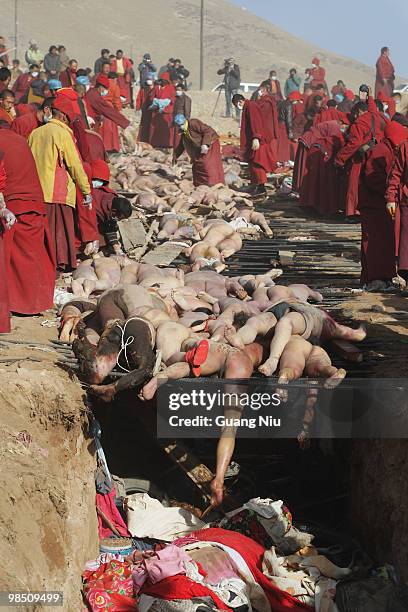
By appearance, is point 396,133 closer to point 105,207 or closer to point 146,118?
point 105,207

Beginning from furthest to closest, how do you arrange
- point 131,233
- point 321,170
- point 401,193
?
point 321,170 → point 131,233 → point 401,193

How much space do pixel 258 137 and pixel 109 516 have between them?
11.0 metres

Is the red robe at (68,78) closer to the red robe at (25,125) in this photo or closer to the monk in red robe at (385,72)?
the red robe at (25,125)

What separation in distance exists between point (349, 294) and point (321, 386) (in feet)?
9.08

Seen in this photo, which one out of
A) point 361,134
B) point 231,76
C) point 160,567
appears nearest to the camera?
point 160,567

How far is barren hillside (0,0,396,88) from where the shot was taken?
175 ft

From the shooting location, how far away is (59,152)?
9.84 metres

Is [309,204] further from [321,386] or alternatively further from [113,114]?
[321,386]

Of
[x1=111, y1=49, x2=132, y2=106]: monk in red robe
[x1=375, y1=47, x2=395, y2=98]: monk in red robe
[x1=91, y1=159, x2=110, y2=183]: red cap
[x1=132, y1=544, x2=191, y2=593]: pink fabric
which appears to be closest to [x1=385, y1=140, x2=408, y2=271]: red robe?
[x1=91, y1=159, x2=110, y2=183]: red cap

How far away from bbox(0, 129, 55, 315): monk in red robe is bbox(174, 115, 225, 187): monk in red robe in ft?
26.0

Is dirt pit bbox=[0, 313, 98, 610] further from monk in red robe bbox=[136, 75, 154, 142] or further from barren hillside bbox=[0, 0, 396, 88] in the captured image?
barren hillside bbox=[0, 0, 396, 88]

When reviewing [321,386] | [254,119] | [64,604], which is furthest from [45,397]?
[254,119]

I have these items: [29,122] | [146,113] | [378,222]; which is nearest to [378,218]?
[378,222]

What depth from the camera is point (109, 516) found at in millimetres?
8586
